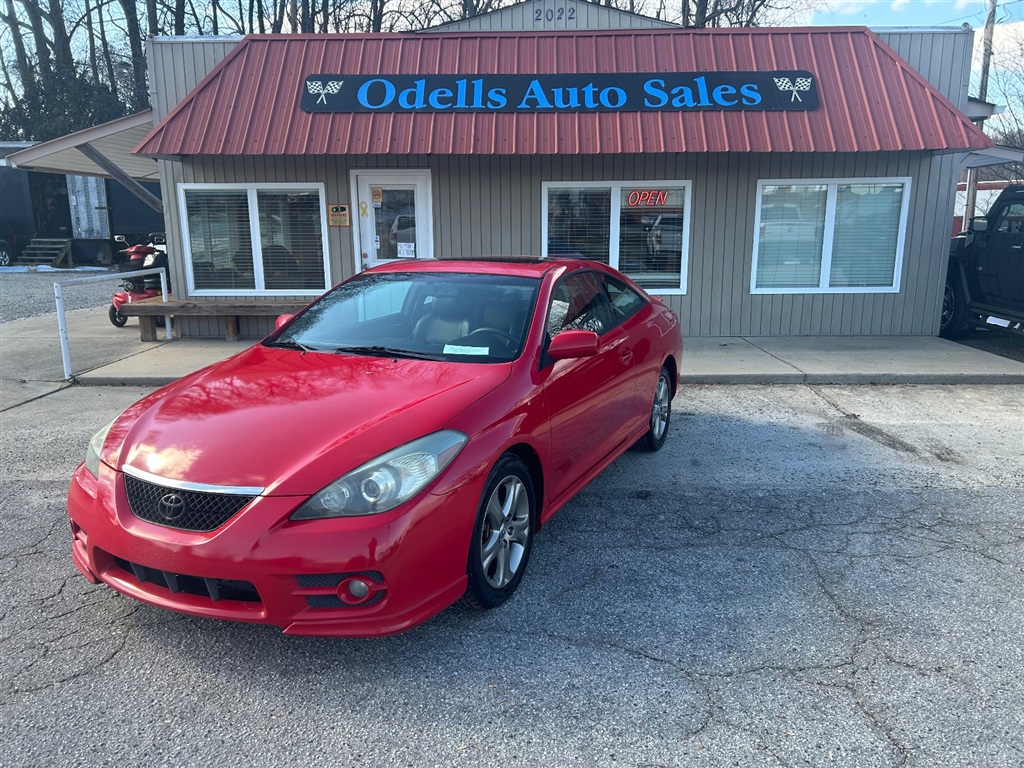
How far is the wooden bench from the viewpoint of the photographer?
10391mm

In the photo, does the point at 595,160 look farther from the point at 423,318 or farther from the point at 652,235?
the point at 423,318

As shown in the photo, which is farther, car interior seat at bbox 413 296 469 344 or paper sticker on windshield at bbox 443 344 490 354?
car interior seat at bbox 413 296 469 344

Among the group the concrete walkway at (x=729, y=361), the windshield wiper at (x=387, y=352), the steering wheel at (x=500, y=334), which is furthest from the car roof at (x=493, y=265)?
the concrete walkway at (x=729, y=361)

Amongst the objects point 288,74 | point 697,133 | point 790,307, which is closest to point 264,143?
point 288,74

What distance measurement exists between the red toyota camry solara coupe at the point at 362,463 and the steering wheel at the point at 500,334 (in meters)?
0.02

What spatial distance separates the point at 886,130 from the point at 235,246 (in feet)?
28.6

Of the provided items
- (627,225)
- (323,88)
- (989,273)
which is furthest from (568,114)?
(989,273)

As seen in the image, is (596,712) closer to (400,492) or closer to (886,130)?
(400,492)

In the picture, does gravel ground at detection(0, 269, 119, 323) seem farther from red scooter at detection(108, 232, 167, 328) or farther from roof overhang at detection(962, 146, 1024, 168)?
roof overhang at detection(962, 146, 1024, 168)

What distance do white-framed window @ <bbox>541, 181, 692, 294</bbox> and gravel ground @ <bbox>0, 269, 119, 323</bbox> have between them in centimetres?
1003

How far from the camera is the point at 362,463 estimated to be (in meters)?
3.00

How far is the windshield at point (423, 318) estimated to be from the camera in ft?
13.4

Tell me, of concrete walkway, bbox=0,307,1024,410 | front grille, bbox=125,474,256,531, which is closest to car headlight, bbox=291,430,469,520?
front grille, bbox=125,474,256,531

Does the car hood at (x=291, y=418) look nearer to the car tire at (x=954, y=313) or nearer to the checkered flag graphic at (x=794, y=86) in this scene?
the checkered flag graphic at (x=794, y=86)
